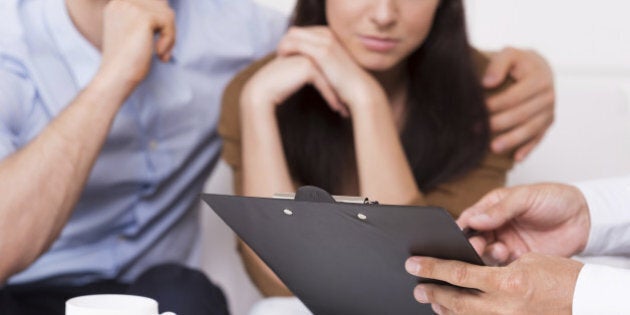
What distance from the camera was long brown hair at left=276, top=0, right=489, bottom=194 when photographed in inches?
61.7

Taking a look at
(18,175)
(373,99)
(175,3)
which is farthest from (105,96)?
(373,99)

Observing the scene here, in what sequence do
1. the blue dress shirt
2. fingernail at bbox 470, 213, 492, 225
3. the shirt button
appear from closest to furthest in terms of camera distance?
fingernail at bbox 470, 213, 492, 225, the blue dress shirt, the shirt button

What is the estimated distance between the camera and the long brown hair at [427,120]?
157cm

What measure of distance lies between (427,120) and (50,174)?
25.1 inches

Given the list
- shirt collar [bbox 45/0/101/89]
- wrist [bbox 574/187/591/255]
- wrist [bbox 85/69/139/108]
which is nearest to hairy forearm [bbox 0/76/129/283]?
wrist [bbox 85/69/139/108]

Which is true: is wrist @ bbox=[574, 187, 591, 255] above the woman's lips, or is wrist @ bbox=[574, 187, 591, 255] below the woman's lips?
below

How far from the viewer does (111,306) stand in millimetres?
841

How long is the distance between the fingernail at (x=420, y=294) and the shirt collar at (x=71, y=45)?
74cm

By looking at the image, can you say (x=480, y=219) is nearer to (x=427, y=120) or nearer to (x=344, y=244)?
(x=344, y=244)

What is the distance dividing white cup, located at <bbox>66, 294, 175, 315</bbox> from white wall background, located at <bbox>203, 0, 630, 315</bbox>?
0.82 m

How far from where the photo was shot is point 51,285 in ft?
4.81

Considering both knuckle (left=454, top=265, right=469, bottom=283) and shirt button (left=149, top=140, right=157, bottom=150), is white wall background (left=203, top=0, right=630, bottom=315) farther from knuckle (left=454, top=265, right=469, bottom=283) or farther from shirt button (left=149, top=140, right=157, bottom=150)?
knuckle (left=454, top=265, right=469, bottom=283)

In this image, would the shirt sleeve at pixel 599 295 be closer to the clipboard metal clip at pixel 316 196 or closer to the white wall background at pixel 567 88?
the clipboard metal clip at pixel 316 196

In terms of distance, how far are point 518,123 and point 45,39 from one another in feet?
2.47
